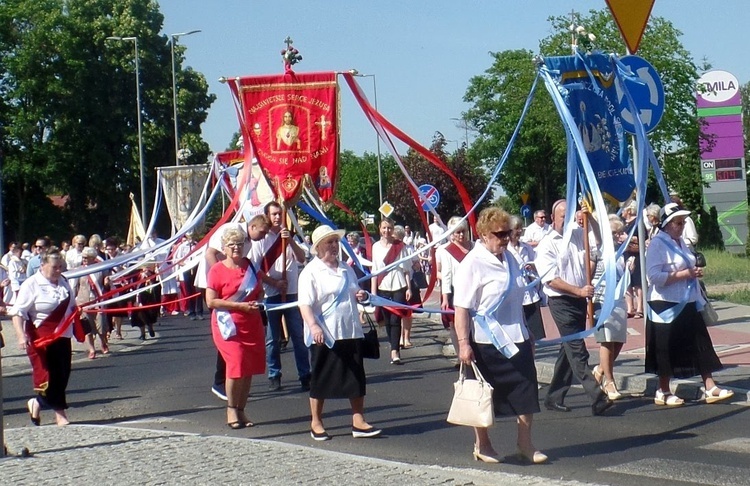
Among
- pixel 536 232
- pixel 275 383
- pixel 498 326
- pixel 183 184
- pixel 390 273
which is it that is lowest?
pixel 275 383

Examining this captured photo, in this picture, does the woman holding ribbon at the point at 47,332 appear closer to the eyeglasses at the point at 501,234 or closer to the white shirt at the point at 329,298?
the white shirt at the point at 329,298

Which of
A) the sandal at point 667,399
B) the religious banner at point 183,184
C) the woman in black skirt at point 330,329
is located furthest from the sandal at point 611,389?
the religious banner at point 183,184

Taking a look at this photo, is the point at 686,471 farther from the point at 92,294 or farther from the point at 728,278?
the point at 728,278

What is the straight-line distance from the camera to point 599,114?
386 inches

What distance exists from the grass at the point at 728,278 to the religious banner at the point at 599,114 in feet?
32.0

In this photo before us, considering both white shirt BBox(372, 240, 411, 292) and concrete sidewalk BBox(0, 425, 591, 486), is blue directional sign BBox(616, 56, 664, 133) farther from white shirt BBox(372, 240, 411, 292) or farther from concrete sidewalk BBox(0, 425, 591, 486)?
concrete sidewalk BBox(0, 425, 591, 486)

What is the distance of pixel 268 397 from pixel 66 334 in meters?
2.21

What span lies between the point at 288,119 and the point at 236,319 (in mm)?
3063

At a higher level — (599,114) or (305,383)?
(599,114)

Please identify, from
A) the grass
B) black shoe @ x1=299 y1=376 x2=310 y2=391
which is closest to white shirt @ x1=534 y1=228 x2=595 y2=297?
black shoe @ x1=299 y1=376 x2=310 y2=391

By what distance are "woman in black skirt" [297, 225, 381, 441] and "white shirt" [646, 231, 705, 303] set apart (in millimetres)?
2631

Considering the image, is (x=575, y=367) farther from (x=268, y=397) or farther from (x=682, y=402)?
(x=268, y=397)

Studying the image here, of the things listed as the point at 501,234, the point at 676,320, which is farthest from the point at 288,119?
the point at 501,234

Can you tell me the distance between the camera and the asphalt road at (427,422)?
752 centimetres
